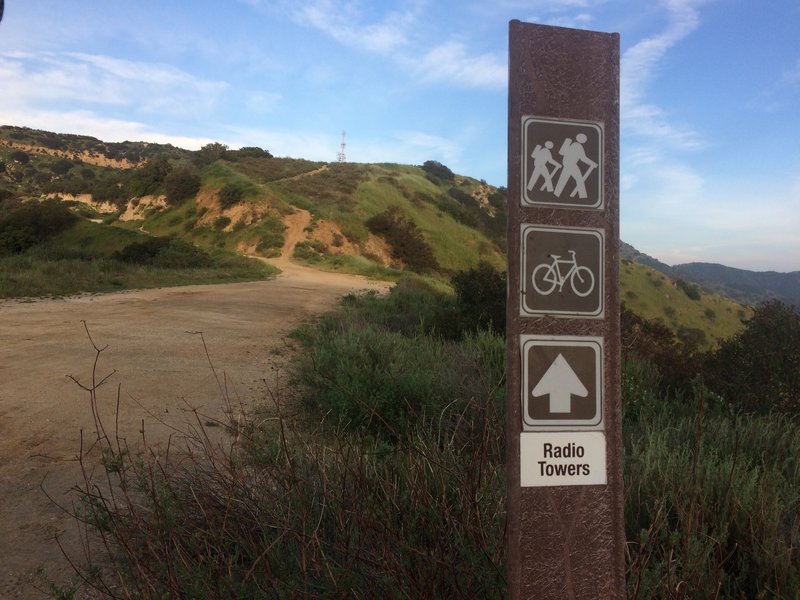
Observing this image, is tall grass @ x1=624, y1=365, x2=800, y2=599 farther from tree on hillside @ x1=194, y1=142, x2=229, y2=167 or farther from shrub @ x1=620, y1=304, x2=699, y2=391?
tree on hillside @ x1=194, y1=142, x2=229, y2=167

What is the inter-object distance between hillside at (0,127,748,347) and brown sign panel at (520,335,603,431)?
82.8ft

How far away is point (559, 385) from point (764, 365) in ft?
15.7

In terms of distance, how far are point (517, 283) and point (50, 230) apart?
28766mm

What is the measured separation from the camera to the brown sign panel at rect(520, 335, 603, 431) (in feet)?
5.15

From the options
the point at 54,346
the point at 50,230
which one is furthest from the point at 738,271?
the point at 54,346

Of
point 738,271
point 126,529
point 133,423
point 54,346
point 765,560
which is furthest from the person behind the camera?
point 738,271

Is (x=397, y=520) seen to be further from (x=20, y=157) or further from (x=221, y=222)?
(x=20, y=157)

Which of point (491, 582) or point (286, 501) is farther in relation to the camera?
point (286, 501)

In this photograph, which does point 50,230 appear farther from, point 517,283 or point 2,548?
point 517,283

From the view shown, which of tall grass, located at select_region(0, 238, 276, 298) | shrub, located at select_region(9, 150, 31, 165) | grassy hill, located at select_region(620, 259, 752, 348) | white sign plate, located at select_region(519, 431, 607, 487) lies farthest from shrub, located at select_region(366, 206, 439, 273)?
shrub, located at select_region(9, 150, 31, 165)

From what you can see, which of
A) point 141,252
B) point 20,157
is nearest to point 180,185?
point 141,252

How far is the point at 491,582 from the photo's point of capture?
6.44 ft

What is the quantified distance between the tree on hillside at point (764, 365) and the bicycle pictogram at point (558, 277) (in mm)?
4319

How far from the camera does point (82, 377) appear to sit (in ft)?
19.0
